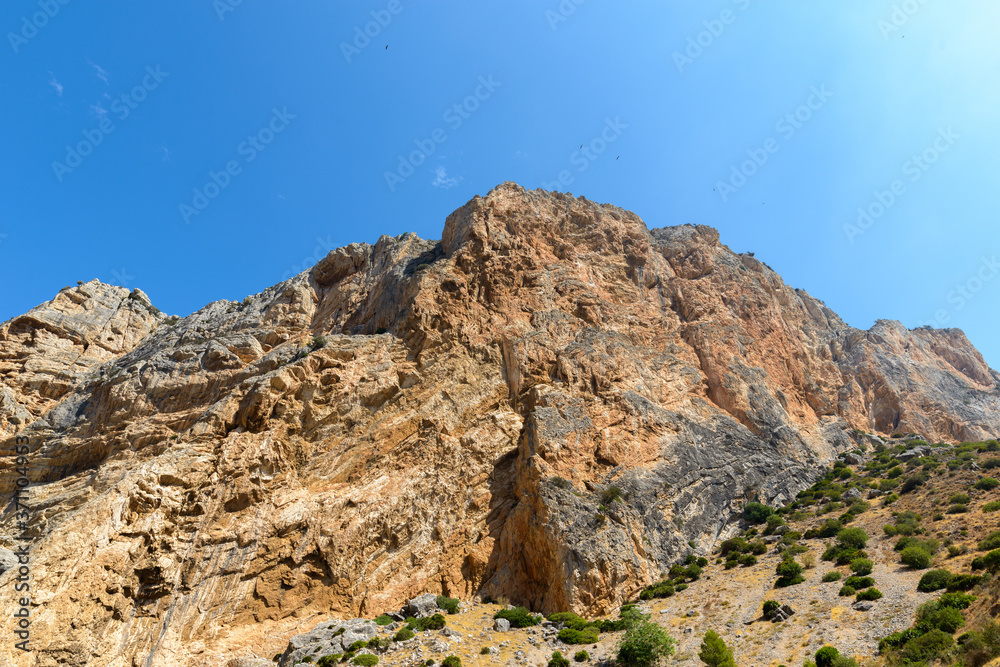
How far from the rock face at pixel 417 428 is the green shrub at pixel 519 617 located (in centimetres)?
192

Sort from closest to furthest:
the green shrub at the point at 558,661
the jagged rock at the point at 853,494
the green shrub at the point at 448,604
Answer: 1. the green shrub at the point at 558,661
2. the green shrub at the point at 448,604
3. the jagged rock at the point at 853,494

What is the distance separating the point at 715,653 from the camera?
23.0m

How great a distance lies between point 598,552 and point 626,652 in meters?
7.33

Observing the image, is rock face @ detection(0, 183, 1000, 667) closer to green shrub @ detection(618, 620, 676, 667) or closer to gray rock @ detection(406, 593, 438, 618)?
gray rock @ detection(406, 593, 438, 618)

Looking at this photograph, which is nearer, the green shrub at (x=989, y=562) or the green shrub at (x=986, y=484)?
the green shrub at (x=989, y=562)

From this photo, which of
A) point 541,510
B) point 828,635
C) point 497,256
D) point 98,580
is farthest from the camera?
point 497,256

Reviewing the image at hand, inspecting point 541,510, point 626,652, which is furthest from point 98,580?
point 626,652

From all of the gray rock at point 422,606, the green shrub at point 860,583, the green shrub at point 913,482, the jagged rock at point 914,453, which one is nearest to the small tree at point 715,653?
the green shrub at point 860,583

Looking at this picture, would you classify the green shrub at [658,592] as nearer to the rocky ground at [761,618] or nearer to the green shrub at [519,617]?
the rocky ground at [761,618]

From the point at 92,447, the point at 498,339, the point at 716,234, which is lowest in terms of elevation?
the point at 92,447

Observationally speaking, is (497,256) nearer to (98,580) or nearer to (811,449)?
(811,449)

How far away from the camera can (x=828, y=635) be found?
22672 millimetres

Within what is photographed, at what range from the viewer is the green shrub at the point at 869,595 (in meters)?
24.4

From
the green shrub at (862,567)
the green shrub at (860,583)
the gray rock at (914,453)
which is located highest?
the gray rock at (914,453)
